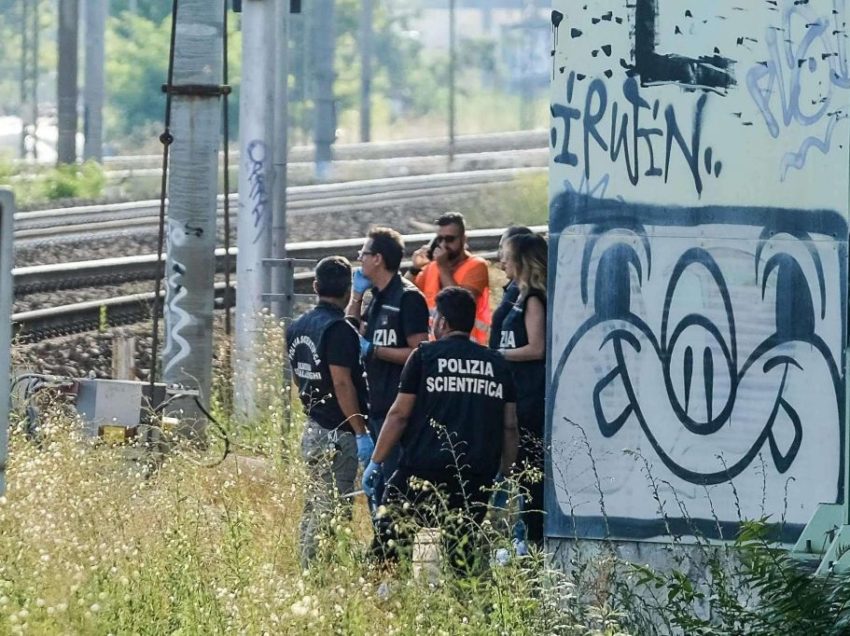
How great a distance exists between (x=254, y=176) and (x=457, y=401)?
5.68 metres

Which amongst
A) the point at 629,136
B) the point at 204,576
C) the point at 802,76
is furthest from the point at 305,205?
the point at 204,576

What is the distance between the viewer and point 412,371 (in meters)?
7.81

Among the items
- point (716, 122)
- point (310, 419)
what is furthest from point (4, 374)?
point (310, 419)

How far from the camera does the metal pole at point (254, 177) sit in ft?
41.6

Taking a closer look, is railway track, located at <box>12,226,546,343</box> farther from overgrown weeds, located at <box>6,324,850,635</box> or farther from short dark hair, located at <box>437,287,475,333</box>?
short dark hair, located at <box>437,287,475,333</box>

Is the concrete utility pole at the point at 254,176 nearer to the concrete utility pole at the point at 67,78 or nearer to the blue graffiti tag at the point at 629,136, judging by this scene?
the blue graffiti tag at the point at 629,136

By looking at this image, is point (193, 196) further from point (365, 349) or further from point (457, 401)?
point (457, 401)

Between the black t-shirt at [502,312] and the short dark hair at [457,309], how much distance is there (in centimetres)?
98

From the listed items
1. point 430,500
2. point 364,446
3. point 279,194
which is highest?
point 279,194

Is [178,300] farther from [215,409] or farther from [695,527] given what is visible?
[695,527]

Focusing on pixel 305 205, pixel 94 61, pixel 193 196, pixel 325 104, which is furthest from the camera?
pixel 325 104

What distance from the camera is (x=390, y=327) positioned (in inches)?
351

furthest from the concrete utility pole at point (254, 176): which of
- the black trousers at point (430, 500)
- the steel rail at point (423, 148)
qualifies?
the steel rail at point (423, 148)

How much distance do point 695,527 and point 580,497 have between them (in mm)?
504
